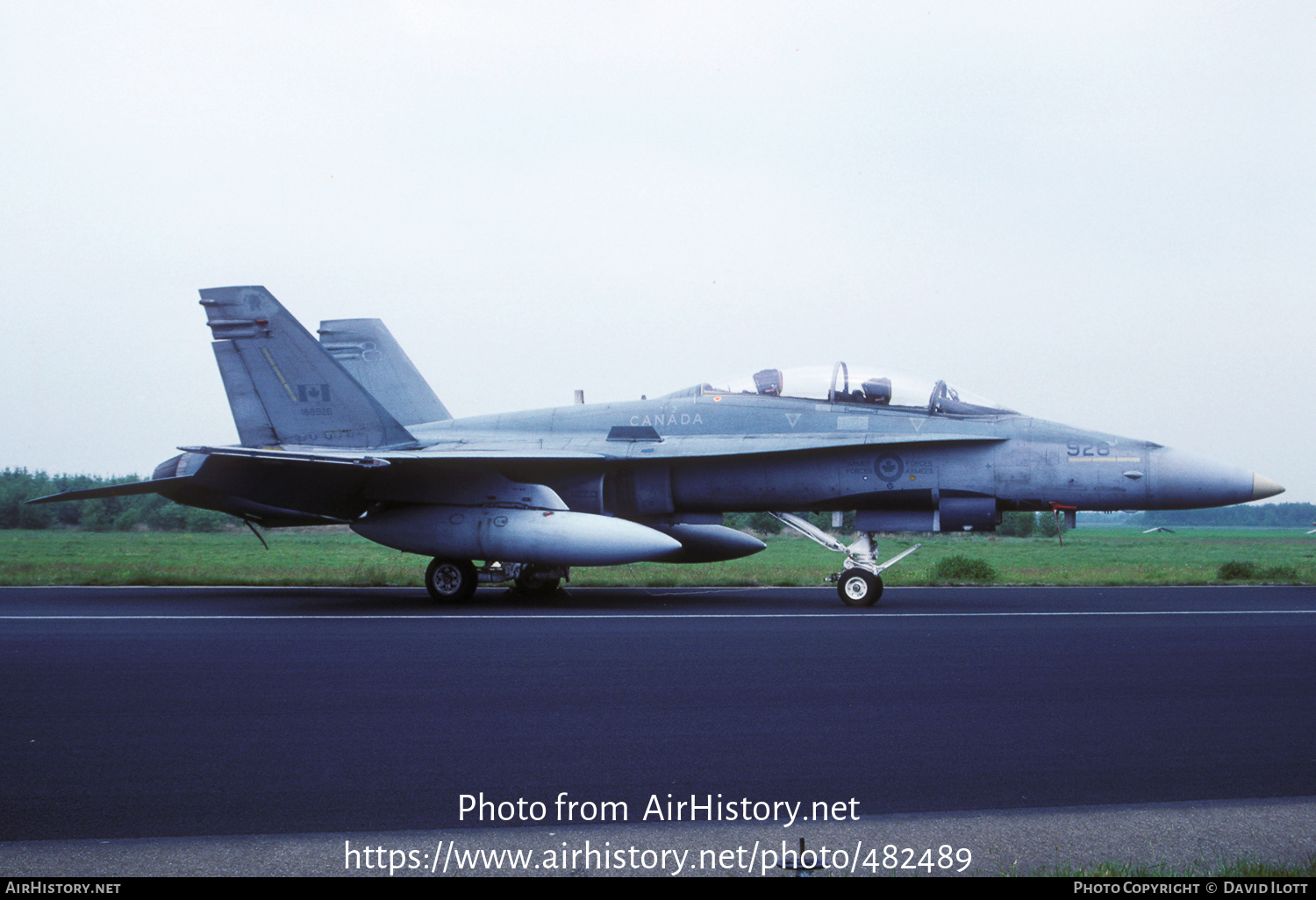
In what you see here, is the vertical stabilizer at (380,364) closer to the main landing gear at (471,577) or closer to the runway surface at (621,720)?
the main landing gear at (471,577)

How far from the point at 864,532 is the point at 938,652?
4814 millimetres

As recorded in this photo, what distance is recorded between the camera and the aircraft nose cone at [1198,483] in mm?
11039

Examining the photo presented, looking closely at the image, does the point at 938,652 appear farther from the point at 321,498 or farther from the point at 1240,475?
the point at 321,498

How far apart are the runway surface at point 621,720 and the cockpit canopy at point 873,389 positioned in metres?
3.50

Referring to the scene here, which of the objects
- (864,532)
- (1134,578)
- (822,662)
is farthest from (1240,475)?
(1134,578)

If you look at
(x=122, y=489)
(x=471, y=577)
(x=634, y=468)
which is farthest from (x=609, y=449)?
(x=122, y=489)

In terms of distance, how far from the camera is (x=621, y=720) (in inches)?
199

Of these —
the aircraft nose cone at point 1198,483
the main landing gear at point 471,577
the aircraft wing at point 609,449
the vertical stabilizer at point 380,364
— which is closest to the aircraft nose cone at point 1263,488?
the aircraft nose cone at point 1198,483

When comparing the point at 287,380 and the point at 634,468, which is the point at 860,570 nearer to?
the point at 634,468

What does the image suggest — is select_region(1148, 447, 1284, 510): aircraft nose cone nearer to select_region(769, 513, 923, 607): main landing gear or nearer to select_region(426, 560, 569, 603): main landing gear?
select_region(769, 513, 923, 607): main landing gear

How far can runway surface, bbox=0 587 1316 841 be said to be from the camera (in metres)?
3.73

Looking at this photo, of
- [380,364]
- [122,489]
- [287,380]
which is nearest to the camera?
[122,489]

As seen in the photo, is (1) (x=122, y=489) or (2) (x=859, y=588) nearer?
(2) (x=859, y=588)

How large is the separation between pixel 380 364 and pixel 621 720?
1441 cm
